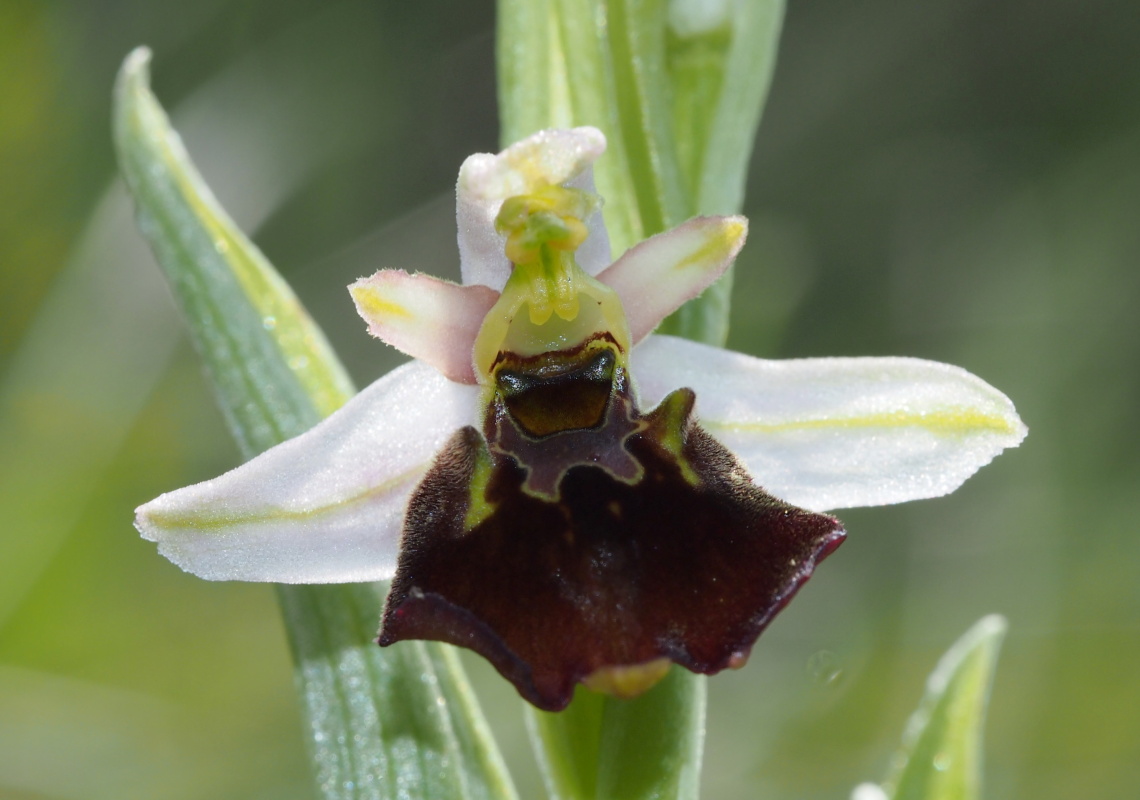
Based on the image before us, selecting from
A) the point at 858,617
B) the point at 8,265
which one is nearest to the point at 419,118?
the point at 8,265

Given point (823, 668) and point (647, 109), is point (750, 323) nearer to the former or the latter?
point (823, 668)

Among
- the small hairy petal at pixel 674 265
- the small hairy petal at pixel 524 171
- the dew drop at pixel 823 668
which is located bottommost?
the dew drop at pixel 823 668

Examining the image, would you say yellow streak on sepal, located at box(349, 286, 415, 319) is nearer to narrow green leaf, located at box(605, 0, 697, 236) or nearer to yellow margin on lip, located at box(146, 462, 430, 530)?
yellow margin on lip, located at box(146, 462, 430, 530)

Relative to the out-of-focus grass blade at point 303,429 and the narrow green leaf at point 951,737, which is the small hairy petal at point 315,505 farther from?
the narrow green leaf at point 951,737

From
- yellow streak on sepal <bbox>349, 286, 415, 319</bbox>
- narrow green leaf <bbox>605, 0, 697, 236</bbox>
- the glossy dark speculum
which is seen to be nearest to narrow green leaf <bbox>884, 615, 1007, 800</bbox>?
the glossy dark speculum

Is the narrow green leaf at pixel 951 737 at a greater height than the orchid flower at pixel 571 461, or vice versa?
the orchid flower at pixel 571 461

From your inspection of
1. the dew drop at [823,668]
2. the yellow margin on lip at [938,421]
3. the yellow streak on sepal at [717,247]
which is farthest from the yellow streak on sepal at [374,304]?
the dew drop at [823,668]
